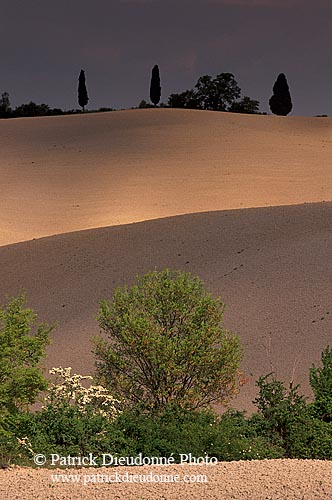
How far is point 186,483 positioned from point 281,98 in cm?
5974

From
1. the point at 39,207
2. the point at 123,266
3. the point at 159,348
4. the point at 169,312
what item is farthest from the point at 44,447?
the point at 39,207

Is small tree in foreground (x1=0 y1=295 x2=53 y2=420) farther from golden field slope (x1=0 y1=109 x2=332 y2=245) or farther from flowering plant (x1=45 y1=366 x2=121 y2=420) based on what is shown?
golden field slope (x1=0 y1=109 x2=332 y2=245)

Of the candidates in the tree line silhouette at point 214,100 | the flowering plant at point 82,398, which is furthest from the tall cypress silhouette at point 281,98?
the flowering plant at point 82,398

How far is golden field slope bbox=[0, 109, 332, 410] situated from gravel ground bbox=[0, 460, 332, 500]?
18.9ft

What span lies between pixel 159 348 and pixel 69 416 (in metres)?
1.52

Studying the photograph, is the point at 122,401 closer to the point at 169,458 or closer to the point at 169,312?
the point at 169,312

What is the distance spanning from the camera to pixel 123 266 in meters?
20.1

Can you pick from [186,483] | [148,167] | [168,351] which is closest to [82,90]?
[148,167]

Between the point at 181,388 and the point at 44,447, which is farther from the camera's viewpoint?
the point at 181,388

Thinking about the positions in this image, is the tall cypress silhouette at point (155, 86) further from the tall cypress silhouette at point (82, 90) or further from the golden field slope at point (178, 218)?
the golden field slope at point (178, 218)

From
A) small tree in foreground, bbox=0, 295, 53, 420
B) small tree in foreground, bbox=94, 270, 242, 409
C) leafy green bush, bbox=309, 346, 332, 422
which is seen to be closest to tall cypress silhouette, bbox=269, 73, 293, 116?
small tree in foreground, bbox=94, 270, 242, 409

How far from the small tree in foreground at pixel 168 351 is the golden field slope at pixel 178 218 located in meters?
2.39

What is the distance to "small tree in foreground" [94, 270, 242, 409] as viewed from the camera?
11570 mm

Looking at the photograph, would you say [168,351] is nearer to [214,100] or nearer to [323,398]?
[323,398]
